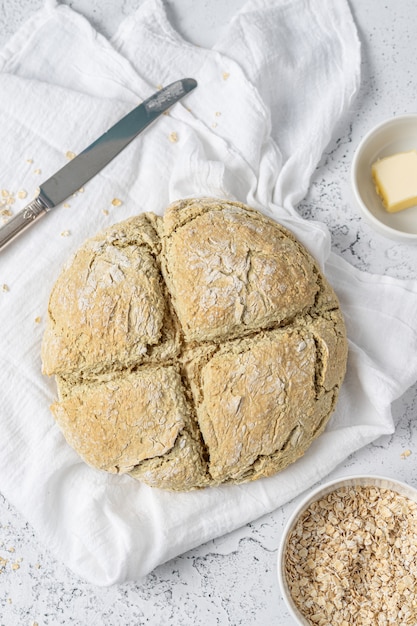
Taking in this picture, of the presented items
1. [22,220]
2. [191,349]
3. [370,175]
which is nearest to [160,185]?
[22,220]

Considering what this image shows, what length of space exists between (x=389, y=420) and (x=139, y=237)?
0.96 m

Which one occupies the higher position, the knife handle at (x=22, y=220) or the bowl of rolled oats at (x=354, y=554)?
the knife handle at (x=22, y=220)

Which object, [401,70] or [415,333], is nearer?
[415,333]

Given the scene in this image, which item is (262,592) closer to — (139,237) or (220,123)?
(139,237)

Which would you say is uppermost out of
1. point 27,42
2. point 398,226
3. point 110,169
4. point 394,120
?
point 27,42

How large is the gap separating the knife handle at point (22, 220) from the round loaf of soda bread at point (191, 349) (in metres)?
0.30

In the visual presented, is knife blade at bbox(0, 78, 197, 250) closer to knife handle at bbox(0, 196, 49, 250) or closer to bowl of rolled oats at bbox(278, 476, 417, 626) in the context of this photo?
knife handle at bbox(0, 196, 49, 250)

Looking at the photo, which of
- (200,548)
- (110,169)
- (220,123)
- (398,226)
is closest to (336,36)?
(220,123)

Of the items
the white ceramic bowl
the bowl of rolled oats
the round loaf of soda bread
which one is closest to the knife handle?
the round loaf of soda bread

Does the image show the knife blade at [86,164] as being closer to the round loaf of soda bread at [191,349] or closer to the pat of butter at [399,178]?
the round loaf of soda bread at [191,349]

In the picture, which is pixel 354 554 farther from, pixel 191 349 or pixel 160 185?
pixel 160 185

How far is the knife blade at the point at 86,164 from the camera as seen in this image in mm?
2346

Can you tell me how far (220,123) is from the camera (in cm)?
248

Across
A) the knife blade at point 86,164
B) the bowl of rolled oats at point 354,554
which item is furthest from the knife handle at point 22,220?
the bowl of rolled oats at point 354,554
